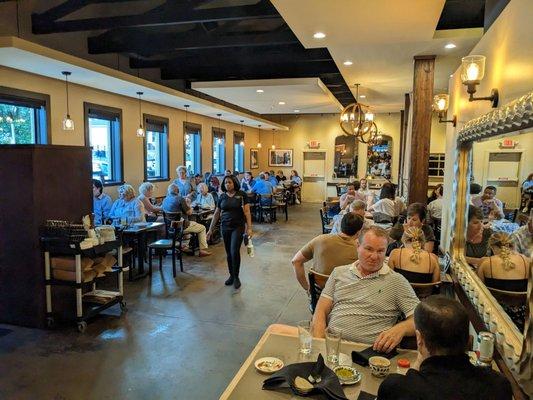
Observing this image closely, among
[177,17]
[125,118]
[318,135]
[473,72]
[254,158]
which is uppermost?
[177,17]

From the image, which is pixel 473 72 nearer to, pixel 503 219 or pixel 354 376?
pixel 503 219

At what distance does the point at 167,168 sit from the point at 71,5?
496 cm

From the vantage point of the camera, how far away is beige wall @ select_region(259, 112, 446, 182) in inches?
593

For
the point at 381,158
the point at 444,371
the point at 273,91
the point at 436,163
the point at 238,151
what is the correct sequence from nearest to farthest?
the point at 444,371
the point at 273,91
the point at 436,163
the point at 381,158
the point at 238,151

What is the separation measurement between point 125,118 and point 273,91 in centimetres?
302

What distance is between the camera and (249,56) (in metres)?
→ 7.41

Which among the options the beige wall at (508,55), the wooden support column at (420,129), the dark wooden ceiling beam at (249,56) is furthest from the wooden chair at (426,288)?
the dark wooden ceiling beam at (249,56)

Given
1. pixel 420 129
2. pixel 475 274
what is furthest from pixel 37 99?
pixel 475 274

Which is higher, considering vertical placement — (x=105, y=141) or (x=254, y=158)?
(x=105, y=141)

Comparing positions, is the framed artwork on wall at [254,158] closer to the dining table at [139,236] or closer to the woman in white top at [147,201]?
the woman in white top at [147,201]

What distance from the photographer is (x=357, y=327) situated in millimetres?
2389

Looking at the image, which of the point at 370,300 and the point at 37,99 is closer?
the point at 370,300

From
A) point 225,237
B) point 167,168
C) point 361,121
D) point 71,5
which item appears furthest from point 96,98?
point 361,121

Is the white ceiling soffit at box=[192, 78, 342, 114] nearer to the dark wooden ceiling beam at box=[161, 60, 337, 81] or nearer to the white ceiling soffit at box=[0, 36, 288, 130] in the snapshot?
the dark wooden ceiling beam at box=[161, 60, 337, 81]
